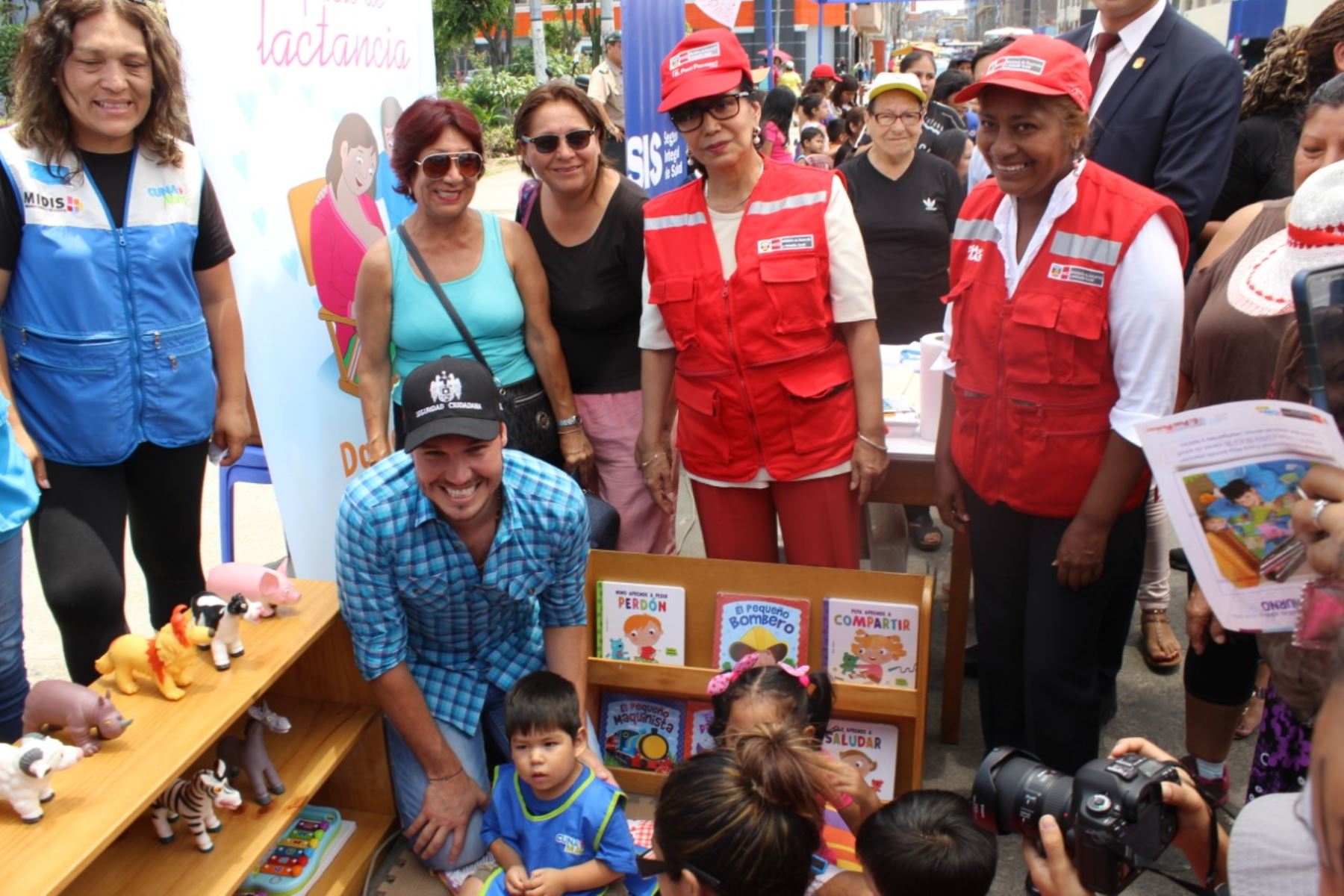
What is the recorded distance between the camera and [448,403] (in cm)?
240

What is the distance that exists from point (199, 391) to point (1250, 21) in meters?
17.1

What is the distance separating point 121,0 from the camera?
2.70m

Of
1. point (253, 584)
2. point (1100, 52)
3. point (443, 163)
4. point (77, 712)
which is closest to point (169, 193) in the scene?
point (443, 163)

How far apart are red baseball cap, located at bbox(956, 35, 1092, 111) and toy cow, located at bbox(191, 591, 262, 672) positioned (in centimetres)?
202

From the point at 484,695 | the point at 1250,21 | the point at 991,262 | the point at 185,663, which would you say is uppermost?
the point at 1250,21

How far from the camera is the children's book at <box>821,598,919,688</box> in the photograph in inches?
114

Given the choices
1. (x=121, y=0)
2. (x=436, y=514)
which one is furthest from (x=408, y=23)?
(x=436, y=514)

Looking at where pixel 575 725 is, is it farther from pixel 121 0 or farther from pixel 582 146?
pixel 121 0

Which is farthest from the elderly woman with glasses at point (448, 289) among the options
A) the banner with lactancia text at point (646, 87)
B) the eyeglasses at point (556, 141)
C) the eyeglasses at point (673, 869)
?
the banner with lactancia text at point (646, 87)

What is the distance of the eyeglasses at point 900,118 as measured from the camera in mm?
4754

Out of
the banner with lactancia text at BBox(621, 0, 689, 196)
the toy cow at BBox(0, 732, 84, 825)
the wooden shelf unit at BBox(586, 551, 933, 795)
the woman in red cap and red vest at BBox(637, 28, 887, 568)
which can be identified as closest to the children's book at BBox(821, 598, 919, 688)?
the wooden shelf unit at BBox(586, 551, 933, 795)

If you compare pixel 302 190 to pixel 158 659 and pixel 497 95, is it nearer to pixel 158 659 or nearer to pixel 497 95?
pixel 158 659

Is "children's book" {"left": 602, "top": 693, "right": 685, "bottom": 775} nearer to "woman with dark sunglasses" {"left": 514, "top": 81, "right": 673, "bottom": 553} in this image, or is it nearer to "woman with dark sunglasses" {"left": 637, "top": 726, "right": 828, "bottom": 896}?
"woman with dark sunglasses" {"left": 514, "top": 81, "right": 673, "bottom": 553}

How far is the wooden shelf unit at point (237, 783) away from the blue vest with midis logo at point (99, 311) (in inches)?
24.5
